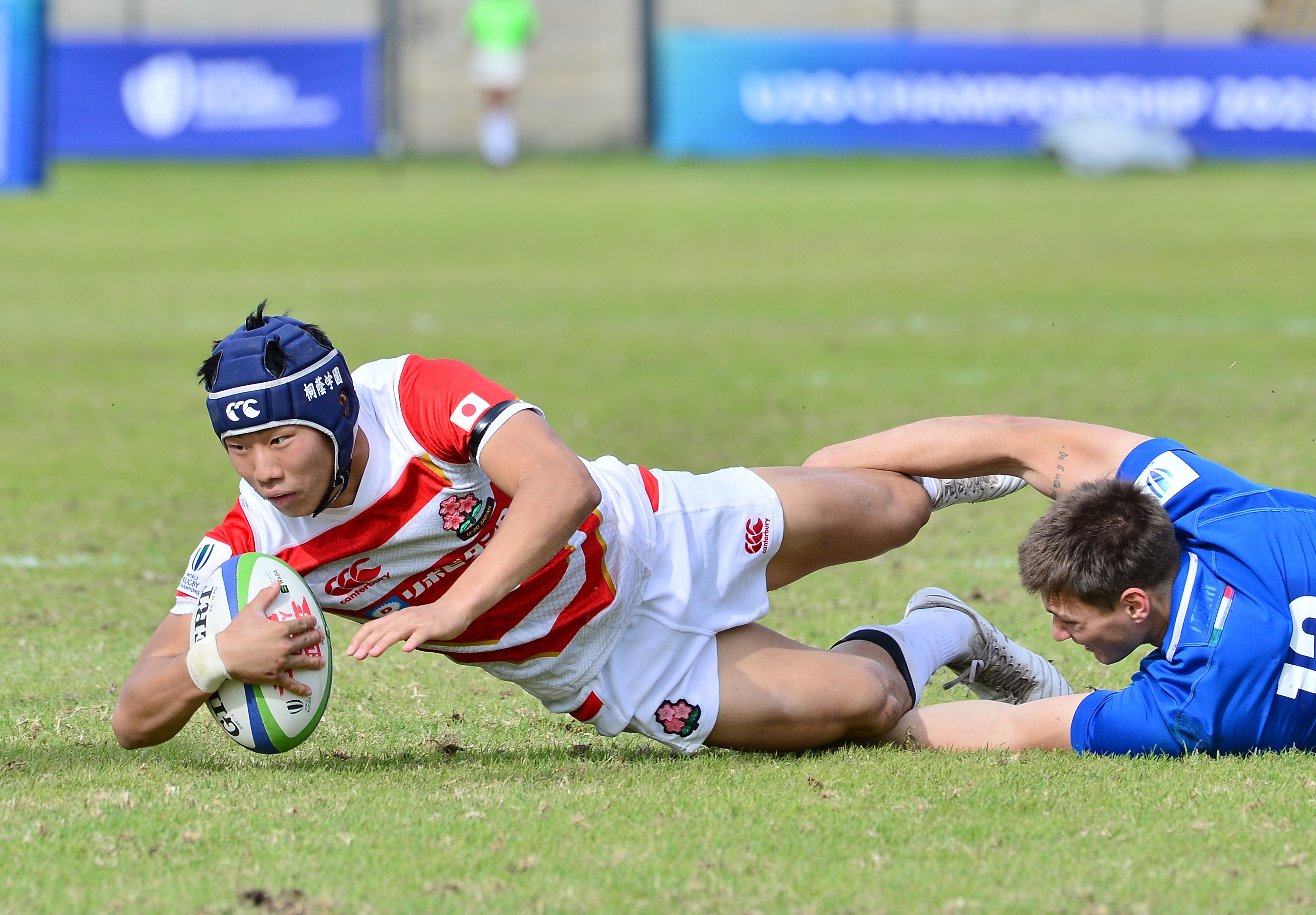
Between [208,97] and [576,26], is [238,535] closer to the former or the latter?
[208,97]

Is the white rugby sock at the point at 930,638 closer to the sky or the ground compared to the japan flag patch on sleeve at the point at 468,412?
closer to the ground

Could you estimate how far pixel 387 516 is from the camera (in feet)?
13.3

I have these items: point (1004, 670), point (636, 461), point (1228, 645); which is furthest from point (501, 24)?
point (1228, 645)

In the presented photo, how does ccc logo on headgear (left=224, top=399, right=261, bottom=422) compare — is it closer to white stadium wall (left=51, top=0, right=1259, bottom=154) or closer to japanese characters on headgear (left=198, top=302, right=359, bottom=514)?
japanese characters on headgear (left=198, top=302, right=359, bottom=514)

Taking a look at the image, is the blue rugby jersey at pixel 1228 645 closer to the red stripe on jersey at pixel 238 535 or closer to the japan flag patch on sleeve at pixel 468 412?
the japan flag patch on sleeve at pixel 468 412

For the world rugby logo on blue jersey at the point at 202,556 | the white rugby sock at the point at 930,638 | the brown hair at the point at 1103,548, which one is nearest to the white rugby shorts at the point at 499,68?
the white rugby sock at the point at 930,638

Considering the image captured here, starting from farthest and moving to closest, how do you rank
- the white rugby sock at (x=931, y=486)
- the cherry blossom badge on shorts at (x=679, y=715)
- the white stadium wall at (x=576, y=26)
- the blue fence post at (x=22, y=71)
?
the white stadium wall at (x=576, y=26) → the blue fence post at (x=22, y=71) → the white rugby sock at (x=931, y=486) → the cherry blossom badge on shorts at (x=679, y=715)

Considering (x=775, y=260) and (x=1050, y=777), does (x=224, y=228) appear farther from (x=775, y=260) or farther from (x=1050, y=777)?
(x=1050, y=777)

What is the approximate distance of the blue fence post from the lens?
2073 cm

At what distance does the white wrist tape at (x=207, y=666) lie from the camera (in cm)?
392

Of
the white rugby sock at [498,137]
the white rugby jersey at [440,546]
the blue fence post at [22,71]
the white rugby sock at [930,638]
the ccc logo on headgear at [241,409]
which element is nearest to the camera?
the ccc logo on headgear at [241,409]

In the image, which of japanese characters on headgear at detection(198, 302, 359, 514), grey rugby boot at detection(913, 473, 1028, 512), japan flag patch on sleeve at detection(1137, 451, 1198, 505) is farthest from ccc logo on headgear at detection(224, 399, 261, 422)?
japan flag patch on sleeve at detection(1137, 451, 1198, 505)

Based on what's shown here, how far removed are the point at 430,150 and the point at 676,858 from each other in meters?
29.4

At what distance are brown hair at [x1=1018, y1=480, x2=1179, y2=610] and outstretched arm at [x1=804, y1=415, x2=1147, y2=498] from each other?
37 centimetres
